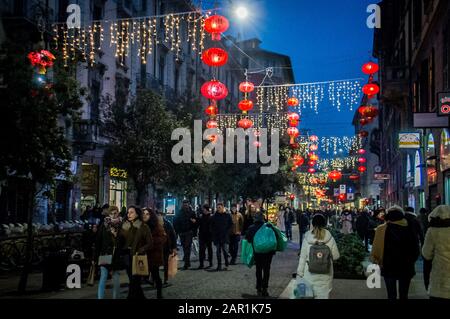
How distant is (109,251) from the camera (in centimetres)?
1037

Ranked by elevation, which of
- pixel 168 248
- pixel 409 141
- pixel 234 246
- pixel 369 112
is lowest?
pixel 234 246

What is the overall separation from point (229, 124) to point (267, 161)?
4808mm

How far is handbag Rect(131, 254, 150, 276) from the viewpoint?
953 centimetres

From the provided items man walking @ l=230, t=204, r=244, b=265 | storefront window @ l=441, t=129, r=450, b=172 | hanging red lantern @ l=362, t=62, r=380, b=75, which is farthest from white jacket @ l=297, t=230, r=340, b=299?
hanging red lantern @ l=362, t=62, r=380, b=75

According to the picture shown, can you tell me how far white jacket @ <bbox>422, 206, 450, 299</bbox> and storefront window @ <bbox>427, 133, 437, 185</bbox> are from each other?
1480 centimetres

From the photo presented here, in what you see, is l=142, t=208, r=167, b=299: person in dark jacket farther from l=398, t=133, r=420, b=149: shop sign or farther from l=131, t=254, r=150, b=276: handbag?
l=398, t=133, r=420, b=149: shop sign

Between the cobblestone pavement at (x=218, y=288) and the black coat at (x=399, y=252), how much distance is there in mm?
1992

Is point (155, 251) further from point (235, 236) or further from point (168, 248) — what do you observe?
point (235, 236)

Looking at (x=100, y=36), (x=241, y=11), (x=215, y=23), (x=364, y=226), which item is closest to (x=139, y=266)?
(x=215, y=23)

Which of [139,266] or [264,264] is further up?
[139,266]

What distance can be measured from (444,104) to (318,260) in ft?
33.1
